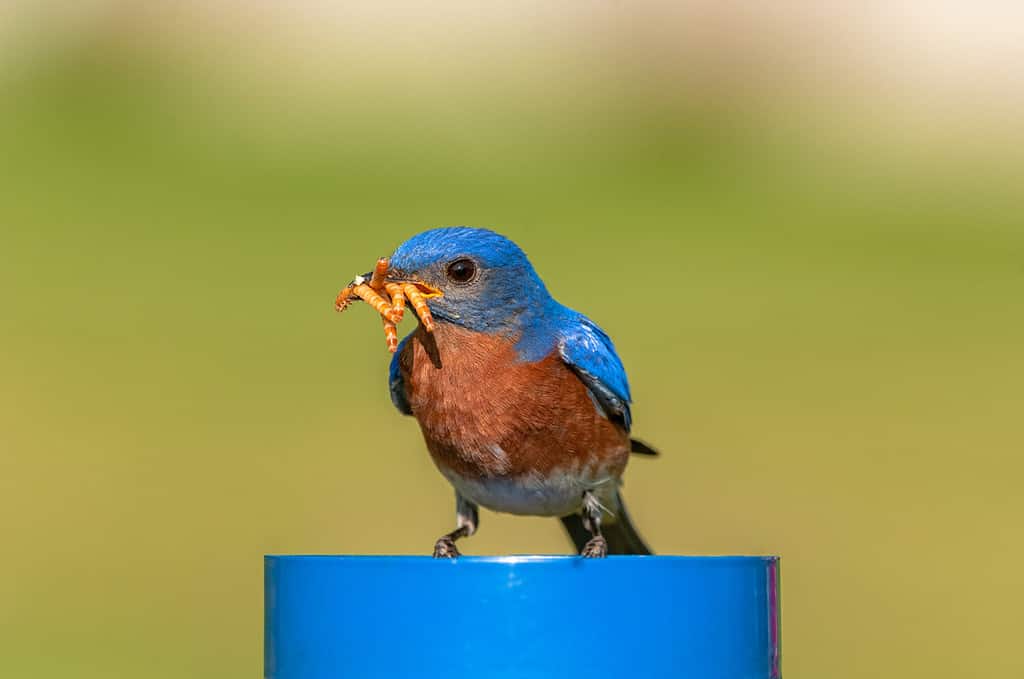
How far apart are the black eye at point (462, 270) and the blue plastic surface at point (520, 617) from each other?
3.91 ft

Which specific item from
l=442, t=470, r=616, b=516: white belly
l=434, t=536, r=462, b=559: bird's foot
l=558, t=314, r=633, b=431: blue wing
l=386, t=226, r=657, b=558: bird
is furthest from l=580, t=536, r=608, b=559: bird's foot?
l=558, t=314, r=633, b=431: blue wing

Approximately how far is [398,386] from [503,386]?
50 centimetres

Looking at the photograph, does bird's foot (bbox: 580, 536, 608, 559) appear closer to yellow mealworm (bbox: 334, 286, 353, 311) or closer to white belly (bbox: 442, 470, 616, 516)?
white belly (bbox: 442, 470, 616, 516)

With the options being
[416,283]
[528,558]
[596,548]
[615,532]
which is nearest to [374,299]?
[416,283]

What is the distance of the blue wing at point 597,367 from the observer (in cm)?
412

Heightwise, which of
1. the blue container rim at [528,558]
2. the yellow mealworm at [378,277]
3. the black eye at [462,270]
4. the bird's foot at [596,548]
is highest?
the black eye at [462,270]

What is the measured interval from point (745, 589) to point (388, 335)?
1213 mm

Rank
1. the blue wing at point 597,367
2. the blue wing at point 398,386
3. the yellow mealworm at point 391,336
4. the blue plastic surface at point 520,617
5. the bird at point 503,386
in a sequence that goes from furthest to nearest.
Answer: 1. the blue wing at point 398,386
2. the blue wing at point 597,367
3. the bird at point 503,386
4. the yellow mealworm at point 391,336
5. the blue plastic surface at point 520,617

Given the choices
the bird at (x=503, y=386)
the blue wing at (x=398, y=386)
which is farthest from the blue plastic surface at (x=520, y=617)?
the blue wing at (x=398, y=386)

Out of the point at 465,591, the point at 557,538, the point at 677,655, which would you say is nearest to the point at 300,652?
the point at 465,591

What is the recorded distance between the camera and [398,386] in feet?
14.3

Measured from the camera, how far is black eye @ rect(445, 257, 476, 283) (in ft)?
13.0

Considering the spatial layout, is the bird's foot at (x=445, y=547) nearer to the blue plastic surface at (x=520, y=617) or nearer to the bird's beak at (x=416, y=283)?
the bird's beak at (x=416, y=283)

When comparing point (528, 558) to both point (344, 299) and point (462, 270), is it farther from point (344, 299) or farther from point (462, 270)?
point (462, 270)
